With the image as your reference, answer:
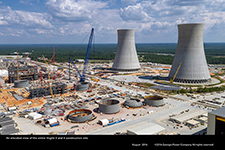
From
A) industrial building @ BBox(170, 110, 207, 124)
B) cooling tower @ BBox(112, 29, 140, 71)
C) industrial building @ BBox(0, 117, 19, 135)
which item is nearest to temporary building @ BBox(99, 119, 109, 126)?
industrial building @ BBox(170, 110, 207, 124)

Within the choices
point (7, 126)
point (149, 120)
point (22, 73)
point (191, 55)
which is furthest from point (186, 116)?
point (22, 73)

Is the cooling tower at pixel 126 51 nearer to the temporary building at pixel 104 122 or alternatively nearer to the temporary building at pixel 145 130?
the temporary building at pixel 104 122

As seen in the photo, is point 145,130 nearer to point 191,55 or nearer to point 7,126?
point 7,126

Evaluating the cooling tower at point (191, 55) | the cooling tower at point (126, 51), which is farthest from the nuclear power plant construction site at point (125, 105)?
the cooling tower at point (126, 51)

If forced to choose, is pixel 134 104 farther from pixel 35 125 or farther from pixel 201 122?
pixel 35 125

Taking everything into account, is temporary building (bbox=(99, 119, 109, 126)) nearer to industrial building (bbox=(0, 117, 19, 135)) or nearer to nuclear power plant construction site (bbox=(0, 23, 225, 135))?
nuclear power plant construction site (bbox=(0, 23, 225, 135))
